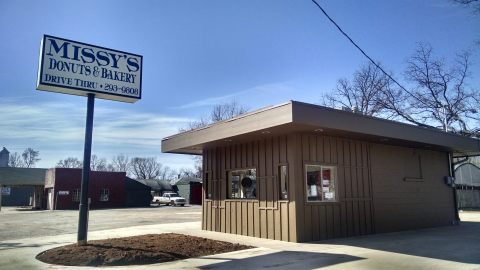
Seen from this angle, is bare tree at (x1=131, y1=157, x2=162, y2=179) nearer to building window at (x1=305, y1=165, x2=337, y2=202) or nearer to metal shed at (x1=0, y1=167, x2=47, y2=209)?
metal shed at (x1=0, y1=167, x2=47, y2=209)

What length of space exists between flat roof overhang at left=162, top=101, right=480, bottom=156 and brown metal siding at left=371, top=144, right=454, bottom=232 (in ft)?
2.12

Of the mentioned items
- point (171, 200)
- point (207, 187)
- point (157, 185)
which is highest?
point (157, 185)

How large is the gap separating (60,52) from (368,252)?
9.61 m

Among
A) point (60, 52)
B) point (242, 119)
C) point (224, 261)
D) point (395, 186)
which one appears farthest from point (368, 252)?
point (60, 52)

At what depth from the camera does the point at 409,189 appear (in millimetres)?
16094

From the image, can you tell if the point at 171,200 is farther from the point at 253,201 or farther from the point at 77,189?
the point at 253,201

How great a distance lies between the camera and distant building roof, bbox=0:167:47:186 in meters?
49.6

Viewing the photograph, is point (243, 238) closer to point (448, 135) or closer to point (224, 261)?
point (224, 261)

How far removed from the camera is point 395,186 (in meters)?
15.6

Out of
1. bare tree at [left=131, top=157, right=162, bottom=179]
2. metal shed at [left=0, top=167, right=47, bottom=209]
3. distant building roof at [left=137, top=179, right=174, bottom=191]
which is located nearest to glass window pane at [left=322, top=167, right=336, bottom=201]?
metal shed at [left=0, top=167, right=47, bottom=209]

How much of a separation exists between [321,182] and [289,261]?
4.52m

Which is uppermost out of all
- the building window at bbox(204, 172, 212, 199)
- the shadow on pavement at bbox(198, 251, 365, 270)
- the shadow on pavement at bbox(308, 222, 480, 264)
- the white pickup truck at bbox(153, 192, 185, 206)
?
the building window at bbox(204, 172, 212, 199)

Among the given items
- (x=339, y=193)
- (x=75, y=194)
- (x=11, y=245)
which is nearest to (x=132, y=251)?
(x=11, y=245)

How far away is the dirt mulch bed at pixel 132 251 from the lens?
9202 mm
